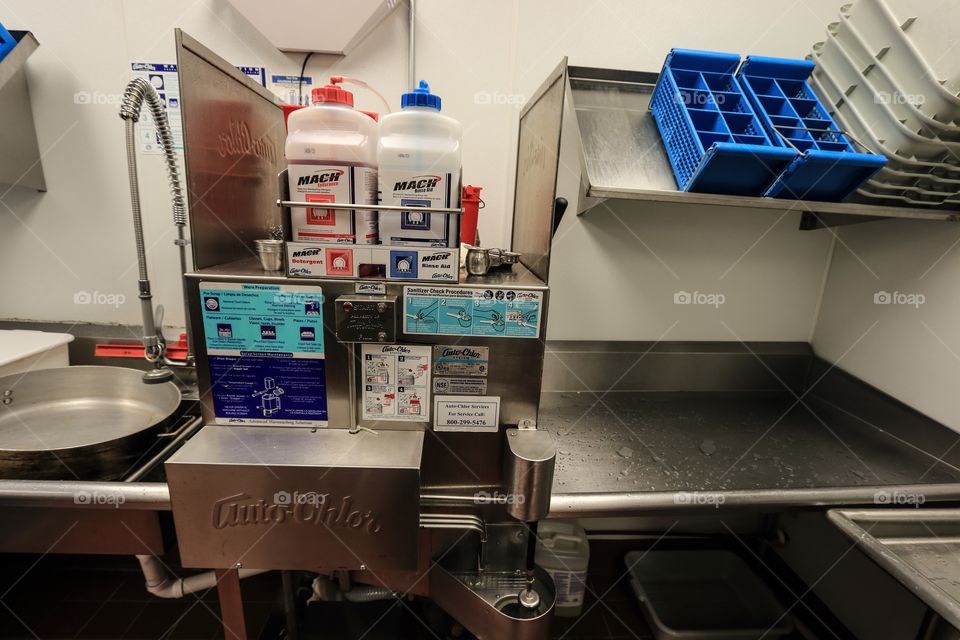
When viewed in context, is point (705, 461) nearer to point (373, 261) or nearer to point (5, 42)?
point (373, 261)

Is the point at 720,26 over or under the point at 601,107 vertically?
over

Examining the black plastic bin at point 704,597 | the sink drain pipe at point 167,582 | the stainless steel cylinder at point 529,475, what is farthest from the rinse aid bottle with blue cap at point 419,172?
the black plastic bin at point 704,597

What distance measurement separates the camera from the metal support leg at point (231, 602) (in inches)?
37.0

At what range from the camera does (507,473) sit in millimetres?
878

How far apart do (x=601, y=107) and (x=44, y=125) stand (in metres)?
1.83

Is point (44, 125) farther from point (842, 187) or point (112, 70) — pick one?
point (842, 187)

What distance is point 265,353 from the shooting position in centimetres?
84

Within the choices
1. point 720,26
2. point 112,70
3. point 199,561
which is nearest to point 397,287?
point 199,561

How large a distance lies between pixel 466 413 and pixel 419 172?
0.50m

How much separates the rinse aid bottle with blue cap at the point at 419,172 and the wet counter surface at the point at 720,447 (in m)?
0.64

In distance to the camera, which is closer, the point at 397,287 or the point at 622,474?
the point at 397,287

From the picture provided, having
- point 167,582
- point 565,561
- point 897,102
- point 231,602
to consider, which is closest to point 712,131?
point 897,102

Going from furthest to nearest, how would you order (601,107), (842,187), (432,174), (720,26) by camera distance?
1. (720,26)
2. (601,107)
3. (842,187)
4. (432,174)

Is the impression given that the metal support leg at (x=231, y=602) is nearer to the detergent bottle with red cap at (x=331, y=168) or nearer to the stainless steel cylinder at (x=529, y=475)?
the stainless steel cylinder at (x=529, y=475)
